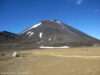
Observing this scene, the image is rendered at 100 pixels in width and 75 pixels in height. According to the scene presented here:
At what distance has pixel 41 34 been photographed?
195 m

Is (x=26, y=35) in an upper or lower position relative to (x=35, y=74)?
upper

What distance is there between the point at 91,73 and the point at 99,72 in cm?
98

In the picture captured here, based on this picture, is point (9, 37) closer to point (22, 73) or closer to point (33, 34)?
point (33, 34)

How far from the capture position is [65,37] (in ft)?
611

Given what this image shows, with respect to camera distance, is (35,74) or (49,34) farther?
(49,34)

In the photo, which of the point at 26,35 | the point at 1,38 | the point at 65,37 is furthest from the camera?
the point at 26,35

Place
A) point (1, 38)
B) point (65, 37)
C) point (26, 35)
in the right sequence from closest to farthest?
point (1, 38)
point (65, 37)
point (26, 35)

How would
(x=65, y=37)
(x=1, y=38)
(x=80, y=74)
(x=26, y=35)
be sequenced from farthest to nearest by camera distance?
(x=26, y=35)
(x=65, y=37)
(x=1, y=38)
(x=80, y=74)

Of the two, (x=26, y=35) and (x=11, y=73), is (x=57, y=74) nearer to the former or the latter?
(x=11, y=73)

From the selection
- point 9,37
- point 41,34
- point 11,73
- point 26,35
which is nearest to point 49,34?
point 41,34

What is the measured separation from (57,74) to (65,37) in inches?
6613

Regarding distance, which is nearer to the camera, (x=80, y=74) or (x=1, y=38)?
(x=80, y=74)

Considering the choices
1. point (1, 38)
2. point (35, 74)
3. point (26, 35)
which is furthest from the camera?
point (26, 35)

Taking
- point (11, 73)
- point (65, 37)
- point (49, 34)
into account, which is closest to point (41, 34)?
point (49, 34)
